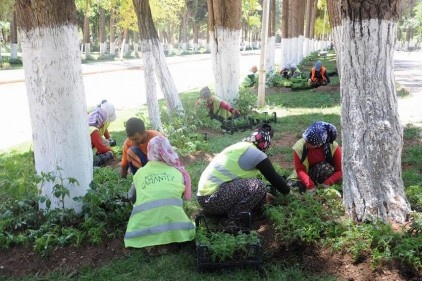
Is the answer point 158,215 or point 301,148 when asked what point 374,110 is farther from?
point 158,215

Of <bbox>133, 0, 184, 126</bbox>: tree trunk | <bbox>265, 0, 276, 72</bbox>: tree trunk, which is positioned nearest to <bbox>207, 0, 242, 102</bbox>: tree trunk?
<bbox>133, 0, 184, 126</bbox>: tree trunk

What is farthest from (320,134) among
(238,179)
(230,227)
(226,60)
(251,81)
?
(251,81)

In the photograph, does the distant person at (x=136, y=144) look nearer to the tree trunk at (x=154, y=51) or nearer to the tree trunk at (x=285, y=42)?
the tree trunk at (x=154, y=51)

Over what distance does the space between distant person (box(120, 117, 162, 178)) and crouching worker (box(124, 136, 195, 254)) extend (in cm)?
100

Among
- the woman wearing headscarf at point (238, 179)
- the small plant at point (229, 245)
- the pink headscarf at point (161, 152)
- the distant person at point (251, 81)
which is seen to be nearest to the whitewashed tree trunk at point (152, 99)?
the woman wearing headscarf at point (238, 179)

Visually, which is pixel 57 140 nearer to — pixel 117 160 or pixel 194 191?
pixel 194 191

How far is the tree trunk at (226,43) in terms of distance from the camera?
437 inches

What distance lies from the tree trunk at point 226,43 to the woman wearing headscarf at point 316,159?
6.27 m

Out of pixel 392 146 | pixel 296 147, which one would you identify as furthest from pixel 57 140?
pixel 392 146

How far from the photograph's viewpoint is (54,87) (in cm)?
A: 438

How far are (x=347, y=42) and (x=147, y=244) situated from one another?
8.18 ft

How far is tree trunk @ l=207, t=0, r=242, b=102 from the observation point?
36.4ft

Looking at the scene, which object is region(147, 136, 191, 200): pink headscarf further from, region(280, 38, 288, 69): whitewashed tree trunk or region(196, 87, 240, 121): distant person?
region(280, 38, 288, 69): whitewashed tree trunk

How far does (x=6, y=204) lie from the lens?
189 inches
